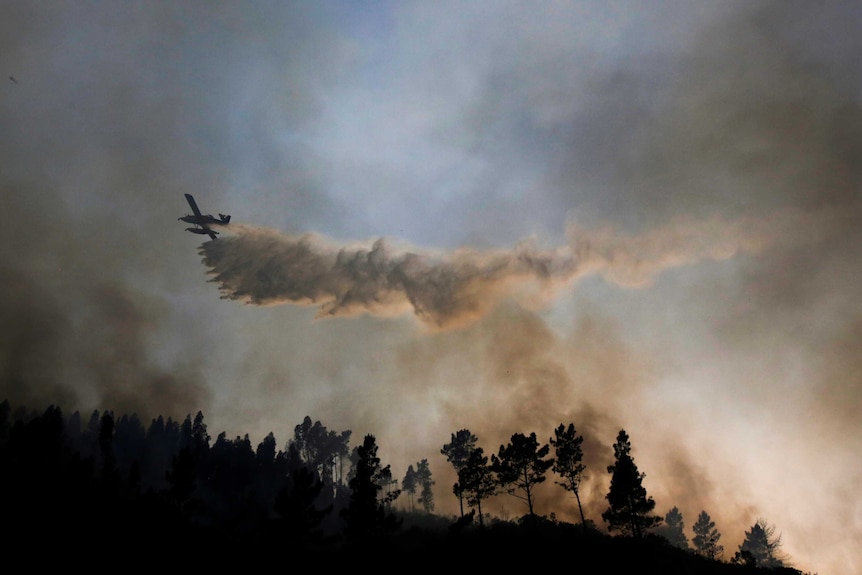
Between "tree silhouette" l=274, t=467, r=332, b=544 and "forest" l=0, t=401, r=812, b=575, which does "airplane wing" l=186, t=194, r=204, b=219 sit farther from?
"tree silhouette" l=274, t=467, r=332, b=544

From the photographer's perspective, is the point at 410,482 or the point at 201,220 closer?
the point at 201,220

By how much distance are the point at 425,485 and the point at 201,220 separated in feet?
314

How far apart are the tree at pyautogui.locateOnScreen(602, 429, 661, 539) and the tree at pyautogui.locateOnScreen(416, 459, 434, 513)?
83626 mm

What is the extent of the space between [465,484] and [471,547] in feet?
32.5

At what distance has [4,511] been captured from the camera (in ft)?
195

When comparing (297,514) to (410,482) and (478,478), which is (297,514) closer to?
(478,478)

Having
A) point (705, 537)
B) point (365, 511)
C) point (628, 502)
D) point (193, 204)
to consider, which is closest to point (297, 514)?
point (365, 511)

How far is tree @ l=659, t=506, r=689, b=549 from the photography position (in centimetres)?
14975

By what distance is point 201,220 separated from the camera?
85688 millimetres

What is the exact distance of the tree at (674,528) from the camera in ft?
491

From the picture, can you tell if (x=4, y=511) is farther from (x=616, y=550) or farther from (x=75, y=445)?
(x=75, y=445)

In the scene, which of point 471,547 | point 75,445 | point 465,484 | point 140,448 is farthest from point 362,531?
point 75,445

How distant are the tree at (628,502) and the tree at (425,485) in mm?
83626

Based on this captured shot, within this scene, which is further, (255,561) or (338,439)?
(338,439)
